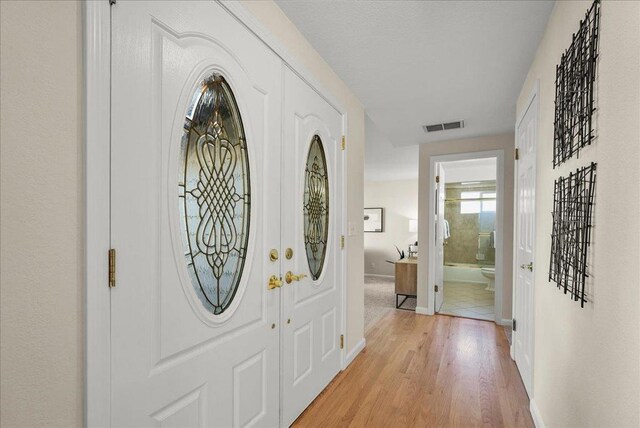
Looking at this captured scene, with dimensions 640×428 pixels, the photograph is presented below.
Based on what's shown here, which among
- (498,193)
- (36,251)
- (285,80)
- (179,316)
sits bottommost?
(179,316)

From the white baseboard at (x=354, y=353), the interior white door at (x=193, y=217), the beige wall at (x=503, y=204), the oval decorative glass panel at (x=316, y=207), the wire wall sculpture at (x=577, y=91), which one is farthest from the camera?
the beige wall at (x=503, y=204)

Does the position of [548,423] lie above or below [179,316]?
below

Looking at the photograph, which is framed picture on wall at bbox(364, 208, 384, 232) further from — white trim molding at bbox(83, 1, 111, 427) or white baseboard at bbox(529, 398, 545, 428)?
white trim molding at bbox(83, 1, 111, 427)

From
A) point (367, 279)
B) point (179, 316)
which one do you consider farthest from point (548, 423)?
point (367, 279)

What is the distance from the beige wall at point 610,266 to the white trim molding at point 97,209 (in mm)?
1439

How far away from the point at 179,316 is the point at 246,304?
1.23 ft

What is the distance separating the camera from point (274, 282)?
1.66 metres

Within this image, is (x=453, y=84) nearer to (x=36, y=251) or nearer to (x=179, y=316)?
(x=179, y=316)

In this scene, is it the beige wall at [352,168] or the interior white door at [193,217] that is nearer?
the interior white door at [193,217]

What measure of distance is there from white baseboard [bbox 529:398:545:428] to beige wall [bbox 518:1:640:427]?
33 centimetres

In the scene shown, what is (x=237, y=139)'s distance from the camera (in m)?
1.43

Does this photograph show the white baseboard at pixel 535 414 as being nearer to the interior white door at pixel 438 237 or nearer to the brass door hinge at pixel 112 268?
the interior white door at pixel 438 237

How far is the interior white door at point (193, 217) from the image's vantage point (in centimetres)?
96

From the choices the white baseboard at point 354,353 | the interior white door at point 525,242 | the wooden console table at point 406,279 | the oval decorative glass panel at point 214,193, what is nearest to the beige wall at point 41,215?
the oval decorative glass panel at point 214,193
